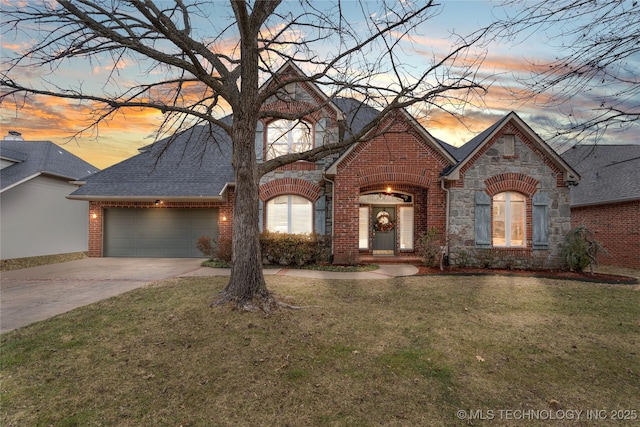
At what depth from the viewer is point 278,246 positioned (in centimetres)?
1115

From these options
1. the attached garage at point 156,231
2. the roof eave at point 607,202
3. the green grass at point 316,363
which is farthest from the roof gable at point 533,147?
the attached garage at point 156,231

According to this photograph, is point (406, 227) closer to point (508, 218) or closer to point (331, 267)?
point (508, 218)

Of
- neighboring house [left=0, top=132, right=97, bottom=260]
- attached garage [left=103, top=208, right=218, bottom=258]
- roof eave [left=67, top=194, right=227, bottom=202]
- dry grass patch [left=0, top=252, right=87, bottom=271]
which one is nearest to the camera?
dry grass patch [left=0, top=252, right=87, bottom=271]

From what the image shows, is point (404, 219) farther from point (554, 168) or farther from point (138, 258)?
point (138, 258)

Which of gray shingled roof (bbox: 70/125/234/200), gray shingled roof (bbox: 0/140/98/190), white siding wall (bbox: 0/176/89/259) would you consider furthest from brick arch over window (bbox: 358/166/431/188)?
white siding wall (bbox: 0/176/89/259)

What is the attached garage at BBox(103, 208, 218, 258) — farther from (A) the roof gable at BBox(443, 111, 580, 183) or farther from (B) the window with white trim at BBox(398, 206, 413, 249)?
(A) the roof gable at BBox(443, 111, 580, 183)

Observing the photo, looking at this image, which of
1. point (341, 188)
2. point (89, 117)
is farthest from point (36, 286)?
point (341, 188)

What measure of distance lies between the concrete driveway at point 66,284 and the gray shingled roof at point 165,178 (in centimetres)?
292

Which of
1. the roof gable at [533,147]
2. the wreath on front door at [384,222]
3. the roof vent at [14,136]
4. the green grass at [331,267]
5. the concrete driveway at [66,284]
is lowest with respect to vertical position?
the concrete driveway at [66,284]

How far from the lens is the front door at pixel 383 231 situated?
1373 centimetres

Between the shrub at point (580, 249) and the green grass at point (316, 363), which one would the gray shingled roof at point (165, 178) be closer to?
the green grass at point (316, 363)

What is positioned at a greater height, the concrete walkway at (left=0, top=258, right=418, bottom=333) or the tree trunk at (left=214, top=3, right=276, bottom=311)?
the tree trunk at (left=214, top=3, right=276, bottom=311)

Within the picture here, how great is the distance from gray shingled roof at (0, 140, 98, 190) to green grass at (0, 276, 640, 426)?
38.5 ft

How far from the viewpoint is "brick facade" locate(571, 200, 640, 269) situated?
1370 centimetres
